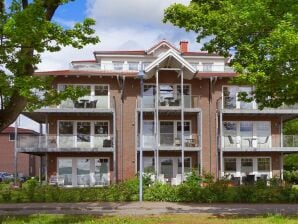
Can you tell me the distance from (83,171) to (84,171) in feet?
0.25

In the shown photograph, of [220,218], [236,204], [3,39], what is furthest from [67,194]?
[3,39]

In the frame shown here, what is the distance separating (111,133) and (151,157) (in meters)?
3.62

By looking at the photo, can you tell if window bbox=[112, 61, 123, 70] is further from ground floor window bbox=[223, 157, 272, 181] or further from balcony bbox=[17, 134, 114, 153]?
ground floor window bbox=[223, 157, 272, 181]

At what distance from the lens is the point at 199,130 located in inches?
1703

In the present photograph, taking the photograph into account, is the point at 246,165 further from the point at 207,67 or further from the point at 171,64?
the point at 171,64

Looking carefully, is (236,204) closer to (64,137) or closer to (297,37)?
(297,37)

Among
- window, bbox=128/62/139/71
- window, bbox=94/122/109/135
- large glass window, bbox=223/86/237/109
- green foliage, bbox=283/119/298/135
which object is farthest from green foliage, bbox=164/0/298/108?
green foliage, bbox=283/119/298/135

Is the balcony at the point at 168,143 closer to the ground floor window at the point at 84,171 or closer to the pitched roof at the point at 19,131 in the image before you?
the ground floor window at the point at 84,171

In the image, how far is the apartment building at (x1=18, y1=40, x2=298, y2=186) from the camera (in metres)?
42.2

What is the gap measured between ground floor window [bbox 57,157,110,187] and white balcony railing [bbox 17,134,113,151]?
1.58 meters

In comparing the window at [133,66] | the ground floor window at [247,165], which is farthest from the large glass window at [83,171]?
the ground floor window at [247,165]

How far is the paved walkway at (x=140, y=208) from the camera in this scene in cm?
2239

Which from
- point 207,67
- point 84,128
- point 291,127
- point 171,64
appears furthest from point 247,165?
point 84,128

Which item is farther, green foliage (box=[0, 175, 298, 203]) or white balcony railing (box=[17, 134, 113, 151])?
white balcony railing (box=[17, 134, 113, 151])
